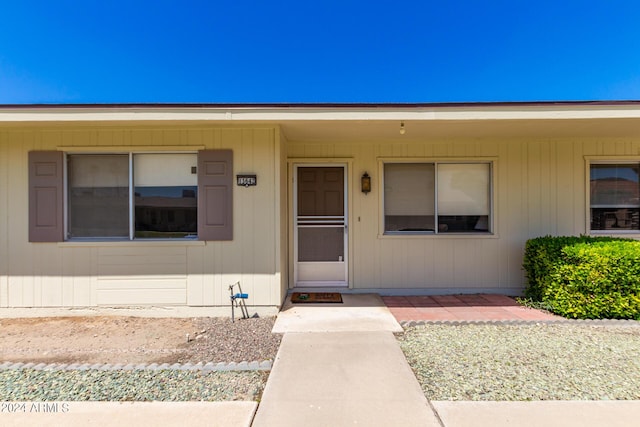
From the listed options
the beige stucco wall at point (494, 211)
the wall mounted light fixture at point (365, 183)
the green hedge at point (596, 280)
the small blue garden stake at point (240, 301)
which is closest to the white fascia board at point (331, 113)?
the beige stucco wall at point (494, 211)

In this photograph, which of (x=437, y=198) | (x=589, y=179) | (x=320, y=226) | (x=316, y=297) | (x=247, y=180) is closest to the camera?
(x=247, y=180)

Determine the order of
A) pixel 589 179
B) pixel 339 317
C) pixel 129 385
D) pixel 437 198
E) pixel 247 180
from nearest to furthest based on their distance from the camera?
pixel 129 385, pixel 339 317, pixel 247 180, pixel 589 179, pixel 437 198

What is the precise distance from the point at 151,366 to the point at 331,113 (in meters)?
3.12

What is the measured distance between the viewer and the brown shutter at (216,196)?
13.1 ft

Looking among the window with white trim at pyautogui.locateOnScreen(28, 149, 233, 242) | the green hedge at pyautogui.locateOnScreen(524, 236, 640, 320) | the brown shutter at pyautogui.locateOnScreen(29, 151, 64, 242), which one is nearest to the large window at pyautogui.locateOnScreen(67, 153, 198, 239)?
the window with white trim at pyautogui.locateOnScreen(28, 149, 233, 242)

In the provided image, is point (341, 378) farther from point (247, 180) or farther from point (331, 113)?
point (331, 113)

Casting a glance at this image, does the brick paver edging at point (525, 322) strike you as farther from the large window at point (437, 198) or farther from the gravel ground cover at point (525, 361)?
the large window at point (437, 198)

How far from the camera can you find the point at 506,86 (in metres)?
11.8

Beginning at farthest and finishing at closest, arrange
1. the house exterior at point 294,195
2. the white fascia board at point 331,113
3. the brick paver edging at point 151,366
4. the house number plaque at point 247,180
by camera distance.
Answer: the house number plaque at point 247,180
the house exterior at point 294,195
the white fascia board at point 331,113
the brick paver edging at point 151,366

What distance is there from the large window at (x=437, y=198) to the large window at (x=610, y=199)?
165cm

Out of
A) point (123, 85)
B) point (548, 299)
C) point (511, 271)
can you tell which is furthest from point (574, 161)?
point (123, 85)

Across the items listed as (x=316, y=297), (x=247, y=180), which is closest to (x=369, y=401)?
(x=316, y=297)

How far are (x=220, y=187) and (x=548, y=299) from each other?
454cm

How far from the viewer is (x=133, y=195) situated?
4.09 m
